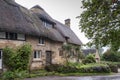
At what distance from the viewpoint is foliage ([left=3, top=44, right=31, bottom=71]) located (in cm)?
2533

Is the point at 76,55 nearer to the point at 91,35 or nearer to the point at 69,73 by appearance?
the point at 69,73

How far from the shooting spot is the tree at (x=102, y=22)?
504 inches

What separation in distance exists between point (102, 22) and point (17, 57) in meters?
15.2

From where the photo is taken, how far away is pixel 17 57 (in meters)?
26.2

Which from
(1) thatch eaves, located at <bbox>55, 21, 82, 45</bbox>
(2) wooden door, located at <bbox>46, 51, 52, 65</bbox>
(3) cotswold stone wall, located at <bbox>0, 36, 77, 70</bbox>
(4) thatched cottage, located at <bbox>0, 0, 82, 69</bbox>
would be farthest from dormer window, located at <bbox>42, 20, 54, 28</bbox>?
(2) wooden door, located at <bbox>46, 51, 52, 65</bbox>

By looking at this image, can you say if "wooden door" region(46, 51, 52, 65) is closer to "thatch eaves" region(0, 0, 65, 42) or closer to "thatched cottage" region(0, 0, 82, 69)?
"thatched cottage" region(0, 0, 82, 69)

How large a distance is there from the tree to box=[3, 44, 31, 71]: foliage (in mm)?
12774

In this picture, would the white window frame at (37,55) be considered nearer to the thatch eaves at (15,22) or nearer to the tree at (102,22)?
the thatch eaves at (15,22)

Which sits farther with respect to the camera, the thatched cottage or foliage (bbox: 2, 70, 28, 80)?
the thatched cottage

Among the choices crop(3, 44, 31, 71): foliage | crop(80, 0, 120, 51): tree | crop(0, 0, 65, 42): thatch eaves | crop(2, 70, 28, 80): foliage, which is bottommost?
crop(2, 70, 28, 80): foliage

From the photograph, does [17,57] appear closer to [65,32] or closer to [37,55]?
[37,55]

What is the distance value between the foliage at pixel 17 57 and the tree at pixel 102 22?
12.8 meters

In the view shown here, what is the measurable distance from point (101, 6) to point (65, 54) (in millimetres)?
27261

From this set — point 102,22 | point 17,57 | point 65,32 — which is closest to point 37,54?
point 17,57
